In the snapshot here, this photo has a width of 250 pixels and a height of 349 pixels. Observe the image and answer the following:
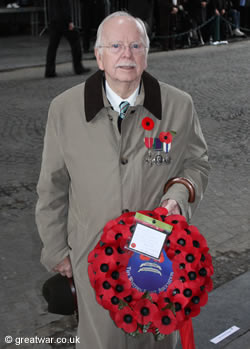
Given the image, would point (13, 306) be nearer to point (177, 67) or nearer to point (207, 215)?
point (207, 215)

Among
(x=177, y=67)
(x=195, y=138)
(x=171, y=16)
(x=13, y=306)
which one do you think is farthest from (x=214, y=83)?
(x=195, y=138)

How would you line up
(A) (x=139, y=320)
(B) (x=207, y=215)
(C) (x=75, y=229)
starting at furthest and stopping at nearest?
(B) (x=207, y=215) < (C) (x=75, y=229) < (A) (x=139, y=320)

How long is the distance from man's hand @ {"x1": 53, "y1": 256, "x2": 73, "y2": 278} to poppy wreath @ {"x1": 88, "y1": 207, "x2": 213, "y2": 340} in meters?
0.47

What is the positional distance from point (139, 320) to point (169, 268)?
0.78 feet

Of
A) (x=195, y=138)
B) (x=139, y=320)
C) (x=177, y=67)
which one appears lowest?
(x=177, y=67)

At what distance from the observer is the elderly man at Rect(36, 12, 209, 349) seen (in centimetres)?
292

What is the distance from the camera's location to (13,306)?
463cm

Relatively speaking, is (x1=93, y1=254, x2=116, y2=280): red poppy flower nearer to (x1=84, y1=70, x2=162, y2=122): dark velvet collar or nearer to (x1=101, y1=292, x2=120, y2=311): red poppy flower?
(x1=101, y1=292, x2=120, y2=311): red poppy flower

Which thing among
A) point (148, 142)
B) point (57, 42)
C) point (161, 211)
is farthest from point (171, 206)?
point (57, 42)

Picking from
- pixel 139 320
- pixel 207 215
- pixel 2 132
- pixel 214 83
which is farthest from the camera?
pixel 214 83

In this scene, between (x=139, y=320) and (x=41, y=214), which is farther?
(x=41, y=214)

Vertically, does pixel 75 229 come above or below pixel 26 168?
above

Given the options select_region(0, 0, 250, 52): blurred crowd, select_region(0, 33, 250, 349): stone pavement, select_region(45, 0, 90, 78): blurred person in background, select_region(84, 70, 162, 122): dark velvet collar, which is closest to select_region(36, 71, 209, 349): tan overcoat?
select_region(84, 70, 162, 122): dark velvet collar

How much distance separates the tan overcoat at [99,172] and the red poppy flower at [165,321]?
0.39 m
